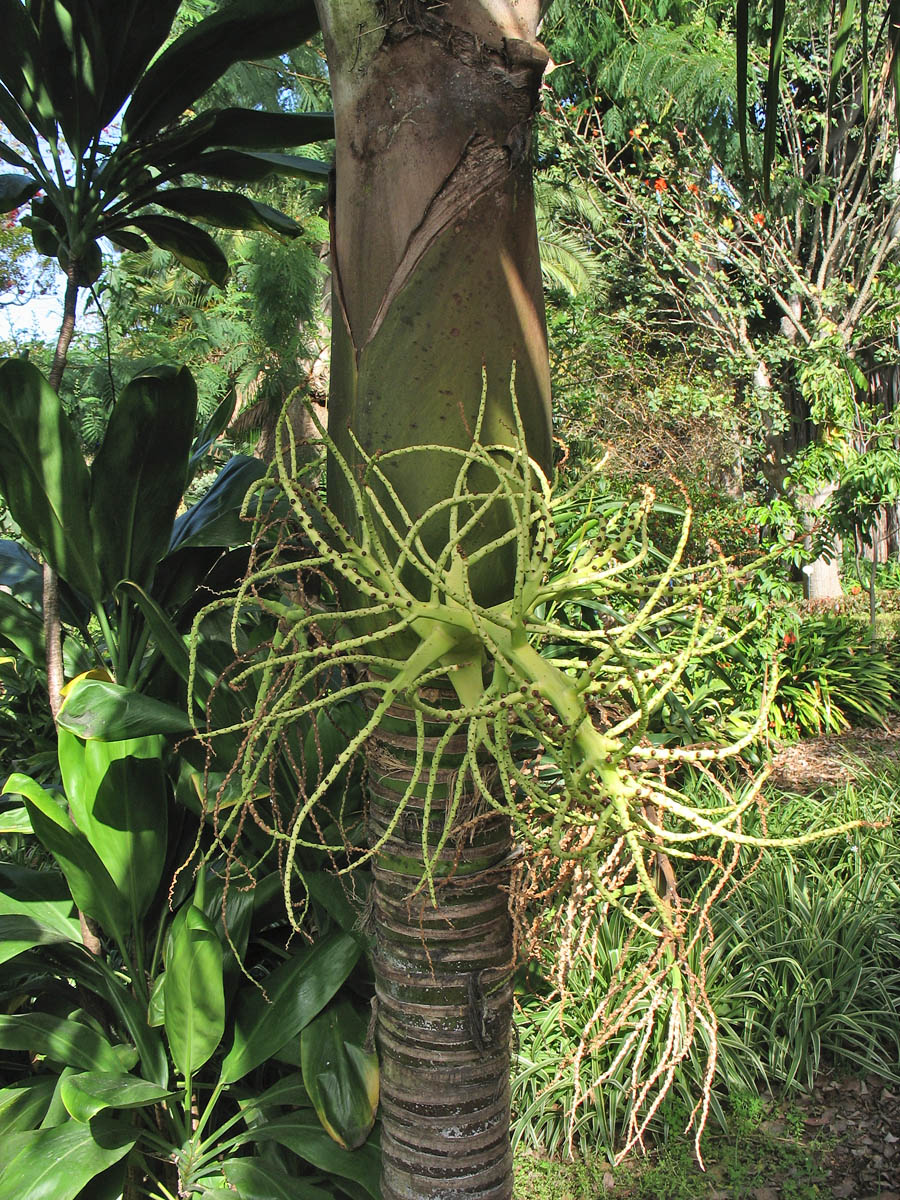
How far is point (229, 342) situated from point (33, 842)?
644cm

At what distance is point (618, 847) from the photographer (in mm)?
1071

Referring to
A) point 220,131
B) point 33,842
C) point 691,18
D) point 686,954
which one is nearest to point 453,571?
point 686,954

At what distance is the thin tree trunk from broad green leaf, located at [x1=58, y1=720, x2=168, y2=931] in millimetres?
256

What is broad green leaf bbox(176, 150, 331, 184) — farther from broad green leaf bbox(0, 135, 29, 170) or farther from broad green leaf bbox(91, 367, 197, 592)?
broad green leaf bbox(91, 367, 197, 592)

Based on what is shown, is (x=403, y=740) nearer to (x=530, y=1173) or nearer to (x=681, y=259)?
(x=530, y=1173)

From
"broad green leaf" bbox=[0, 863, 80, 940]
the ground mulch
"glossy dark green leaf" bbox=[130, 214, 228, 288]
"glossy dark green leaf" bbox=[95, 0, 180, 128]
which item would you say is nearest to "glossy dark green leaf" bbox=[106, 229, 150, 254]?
"glossy dark green leaf" bbox=[130, 214, 228, 288]

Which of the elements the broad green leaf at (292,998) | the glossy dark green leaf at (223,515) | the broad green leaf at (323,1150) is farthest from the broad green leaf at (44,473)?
the broad green leaf at (323,1150)

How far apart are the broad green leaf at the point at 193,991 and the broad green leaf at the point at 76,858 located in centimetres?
22

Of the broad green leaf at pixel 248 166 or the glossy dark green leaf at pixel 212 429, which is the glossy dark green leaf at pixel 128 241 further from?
the glossy dark green leaf at pixel 212 429

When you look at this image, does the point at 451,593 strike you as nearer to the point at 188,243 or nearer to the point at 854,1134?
the point at 188,243

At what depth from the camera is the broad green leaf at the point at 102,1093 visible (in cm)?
155

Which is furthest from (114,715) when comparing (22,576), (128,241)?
(128,241)

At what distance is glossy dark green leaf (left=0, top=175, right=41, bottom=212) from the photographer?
2.25m

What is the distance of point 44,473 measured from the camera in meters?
2.09
